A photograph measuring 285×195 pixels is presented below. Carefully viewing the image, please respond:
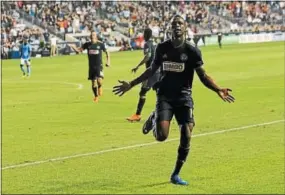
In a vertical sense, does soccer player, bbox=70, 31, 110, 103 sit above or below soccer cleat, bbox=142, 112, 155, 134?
below

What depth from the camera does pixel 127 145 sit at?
14.3 metres

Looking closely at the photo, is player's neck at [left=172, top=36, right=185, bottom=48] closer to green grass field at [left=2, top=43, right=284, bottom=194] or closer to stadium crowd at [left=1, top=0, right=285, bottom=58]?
green grass field at [left=2, top=43, right=284, bottom=194]

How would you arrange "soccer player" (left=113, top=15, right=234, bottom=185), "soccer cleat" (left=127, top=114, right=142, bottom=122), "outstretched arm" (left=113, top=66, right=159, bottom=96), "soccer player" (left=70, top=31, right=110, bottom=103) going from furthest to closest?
"soccer player" (left=70, top=31, right=110, bottom=103) < "soccer cleat" (left=127, top=114, right=142, bottom=122) < "outstretched arm" (left=113, top=66, right=159, bottom=96) < "soccer player" (left=113, top=15, right=234, bottom=185)

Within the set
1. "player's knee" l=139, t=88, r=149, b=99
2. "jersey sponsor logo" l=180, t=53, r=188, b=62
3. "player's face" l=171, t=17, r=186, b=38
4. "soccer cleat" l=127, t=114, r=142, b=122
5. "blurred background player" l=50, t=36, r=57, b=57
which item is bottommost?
"blurred background player" l=50, t=36, r=57, b=57

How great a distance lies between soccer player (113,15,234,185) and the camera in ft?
34.2

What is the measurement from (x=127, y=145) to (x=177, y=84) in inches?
156

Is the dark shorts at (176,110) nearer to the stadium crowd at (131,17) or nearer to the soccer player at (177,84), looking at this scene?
the soccer player at (177,84)

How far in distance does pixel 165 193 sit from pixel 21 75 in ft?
97.8

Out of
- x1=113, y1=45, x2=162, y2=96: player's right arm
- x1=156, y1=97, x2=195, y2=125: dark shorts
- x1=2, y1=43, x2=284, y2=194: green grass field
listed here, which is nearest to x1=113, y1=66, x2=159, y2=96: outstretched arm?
x1=113, y1=45, x2=162, y2=96: player's right arm

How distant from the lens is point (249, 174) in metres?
11.1

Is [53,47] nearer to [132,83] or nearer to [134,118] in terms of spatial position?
[134,118]

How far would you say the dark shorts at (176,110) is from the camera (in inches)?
417

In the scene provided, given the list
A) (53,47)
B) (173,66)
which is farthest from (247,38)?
(173,66)

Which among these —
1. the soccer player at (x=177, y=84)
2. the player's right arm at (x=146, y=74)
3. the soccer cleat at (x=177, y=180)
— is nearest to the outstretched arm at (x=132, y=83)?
the player's right arm at (x=146, y=74)
